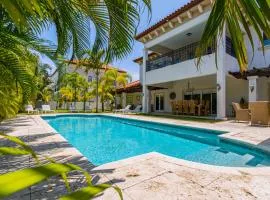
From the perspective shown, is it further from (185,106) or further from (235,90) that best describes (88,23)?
(235,90)

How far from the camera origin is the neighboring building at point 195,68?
1421cm

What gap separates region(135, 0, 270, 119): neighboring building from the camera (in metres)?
14.2

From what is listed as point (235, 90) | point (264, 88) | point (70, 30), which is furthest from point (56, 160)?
point (235, 90)

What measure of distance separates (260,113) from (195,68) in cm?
645

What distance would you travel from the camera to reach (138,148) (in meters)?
8.06

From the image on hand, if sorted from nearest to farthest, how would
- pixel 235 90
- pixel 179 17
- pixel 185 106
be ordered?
pixel 179 17 → pixel 235 90 → pixel 185 106

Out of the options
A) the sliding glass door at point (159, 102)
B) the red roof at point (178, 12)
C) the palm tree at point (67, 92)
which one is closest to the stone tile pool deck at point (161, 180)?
the red roof at point (178, 12)

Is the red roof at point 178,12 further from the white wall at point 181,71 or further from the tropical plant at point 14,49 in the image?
the tropical plant at point 14,49

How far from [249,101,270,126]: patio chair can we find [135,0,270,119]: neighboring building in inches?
123

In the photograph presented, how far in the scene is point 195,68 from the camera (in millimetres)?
16094

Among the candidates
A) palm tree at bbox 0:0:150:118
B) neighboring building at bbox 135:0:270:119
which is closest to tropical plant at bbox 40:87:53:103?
neighboring building at bbox 135:0:270:119

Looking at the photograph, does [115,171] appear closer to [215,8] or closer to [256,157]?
[215,8]

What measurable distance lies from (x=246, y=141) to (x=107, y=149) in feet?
14.3

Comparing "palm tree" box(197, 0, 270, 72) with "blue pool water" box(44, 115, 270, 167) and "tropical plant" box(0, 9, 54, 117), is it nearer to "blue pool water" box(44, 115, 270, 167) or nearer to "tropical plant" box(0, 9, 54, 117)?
"tropical plant" box(0, 9, 54, 117)
